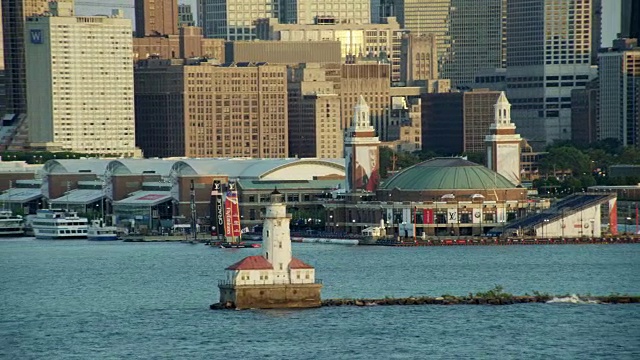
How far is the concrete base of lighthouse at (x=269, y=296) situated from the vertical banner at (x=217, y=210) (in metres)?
73.3

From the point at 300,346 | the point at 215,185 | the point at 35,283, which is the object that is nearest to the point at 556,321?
the point at 300,346

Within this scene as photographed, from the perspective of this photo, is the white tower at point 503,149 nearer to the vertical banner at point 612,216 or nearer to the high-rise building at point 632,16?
the vertical banner at point 612,216

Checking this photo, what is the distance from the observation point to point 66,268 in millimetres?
153875

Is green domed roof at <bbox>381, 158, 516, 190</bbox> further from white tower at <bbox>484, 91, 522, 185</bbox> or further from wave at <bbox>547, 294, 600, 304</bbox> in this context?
wave at <bbox>547, 294, 600, 304</bbox>

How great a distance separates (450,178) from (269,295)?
77668 mm

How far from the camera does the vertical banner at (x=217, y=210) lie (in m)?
186

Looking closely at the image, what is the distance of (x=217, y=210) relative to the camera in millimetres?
187500

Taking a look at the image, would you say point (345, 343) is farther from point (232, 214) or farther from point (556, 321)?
point (232, 214)

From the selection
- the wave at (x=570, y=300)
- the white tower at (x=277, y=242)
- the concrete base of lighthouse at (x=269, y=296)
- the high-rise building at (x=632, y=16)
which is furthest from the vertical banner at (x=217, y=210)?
the high-rise building at (x=632, y=16)

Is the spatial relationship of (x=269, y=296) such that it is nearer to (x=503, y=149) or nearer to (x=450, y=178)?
(x=450, y=178)

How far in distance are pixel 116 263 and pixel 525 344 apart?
59908 millimetres

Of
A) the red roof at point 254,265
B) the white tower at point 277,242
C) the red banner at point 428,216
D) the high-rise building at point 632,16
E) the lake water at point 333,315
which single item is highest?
the high-rise building at point 632,16

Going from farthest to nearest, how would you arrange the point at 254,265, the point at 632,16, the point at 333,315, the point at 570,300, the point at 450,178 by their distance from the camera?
the point at 450,178 < the point at 570,300 < the point at 333,315 < the point at 254,265 < the point at 632,16

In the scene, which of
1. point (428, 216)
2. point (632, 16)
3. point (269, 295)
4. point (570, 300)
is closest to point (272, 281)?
point (269, 295)
